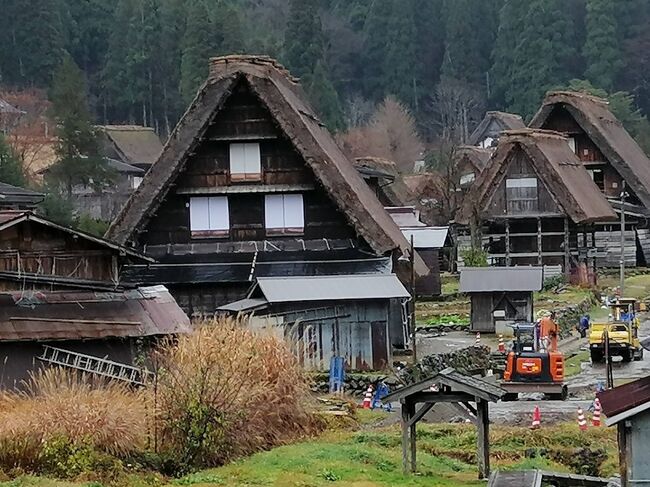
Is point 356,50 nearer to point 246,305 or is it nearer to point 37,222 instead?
point 246,305

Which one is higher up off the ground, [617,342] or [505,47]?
[505,47]

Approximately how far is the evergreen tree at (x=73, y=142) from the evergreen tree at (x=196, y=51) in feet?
52.7

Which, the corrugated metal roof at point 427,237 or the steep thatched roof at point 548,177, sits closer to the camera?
the corrugated metal roof at point 427,237

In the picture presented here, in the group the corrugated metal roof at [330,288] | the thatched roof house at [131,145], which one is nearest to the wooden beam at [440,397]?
the corrugated metal roof at [330,288]

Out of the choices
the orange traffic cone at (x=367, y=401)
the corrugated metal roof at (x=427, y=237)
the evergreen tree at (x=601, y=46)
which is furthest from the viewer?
the evergreen tree at (x=601, y=46)

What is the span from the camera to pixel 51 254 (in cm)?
1969

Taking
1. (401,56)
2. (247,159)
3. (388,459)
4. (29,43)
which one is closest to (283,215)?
(247,159)

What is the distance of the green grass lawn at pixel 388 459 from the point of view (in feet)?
46.0

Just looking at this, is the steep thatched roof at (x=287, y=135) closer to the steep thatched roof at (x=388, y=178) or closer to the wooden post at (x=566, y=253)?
the steep thatched roof at (x=388, y=178)

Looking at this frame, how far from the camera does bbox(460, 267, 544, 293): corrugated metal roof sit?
100 feet

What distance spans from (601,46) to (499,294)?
46657 mm

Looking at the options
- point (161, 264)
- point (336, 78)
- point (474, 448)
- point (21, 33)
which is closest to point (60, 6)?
point (21, 33)

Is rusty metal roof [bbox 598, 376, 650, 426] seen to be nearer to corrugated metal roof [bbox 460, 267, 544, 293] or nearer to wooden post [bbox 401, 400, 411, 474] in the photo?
wooden post [bbox 401, 400, 411, 474]

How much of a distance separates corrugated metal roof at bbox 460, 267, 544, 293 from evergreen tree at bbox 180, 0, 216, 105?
112 feet
